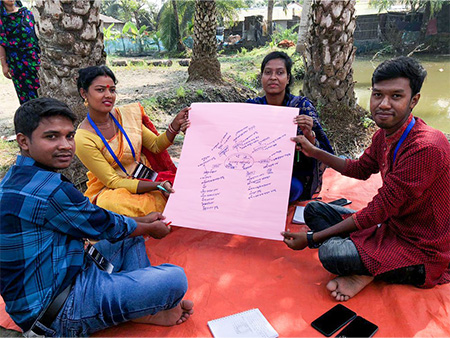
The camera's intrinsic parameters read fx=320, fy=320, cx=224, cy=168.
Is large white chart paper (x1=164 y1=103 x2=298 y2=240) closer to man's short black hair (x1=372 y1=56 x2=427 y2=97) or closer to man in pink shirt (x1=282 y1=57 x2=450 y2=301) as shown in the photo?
man in pink shirt (x1=282 y1=57 x2=450 y2=301)

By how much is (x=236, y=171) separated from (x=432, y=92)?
952cm

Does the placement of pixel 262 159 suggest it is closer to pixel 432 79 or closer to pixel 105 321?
pixel 105 321

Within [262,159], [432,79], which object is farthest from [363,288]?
[432,79]

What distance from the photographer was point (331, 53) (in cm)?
439

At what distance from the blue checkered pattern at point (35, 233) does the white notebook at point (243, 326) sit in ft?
2.55

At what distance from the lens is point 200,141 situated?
7.90 feet

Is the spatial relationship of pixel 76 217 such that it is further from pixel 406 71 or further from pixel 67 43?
pixel 67 43

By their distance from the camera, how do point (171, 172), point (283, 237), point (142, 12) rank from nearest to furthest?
point (283, 237) < point (171, 172) < point (142, 12)

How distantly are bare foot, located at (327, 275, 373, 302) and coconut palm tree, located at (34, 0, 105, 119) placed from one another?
298 centimetres

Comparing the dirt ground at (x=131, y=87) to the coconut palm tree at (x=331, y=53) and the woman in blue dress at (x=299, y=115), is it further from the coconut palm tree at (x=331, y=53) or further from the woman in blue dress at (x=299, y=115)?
the woman in blue dress at (x=299, y=115)

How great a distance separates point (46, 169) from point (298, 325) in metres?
1.47

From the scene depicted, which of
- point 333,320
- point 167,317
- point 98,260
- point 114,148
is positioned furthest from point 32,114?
point 333,320

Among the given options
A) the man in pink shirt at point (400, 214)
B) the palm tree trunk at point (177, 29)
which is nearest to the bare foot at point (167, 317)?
the man in pink shirt at point (400, 214)

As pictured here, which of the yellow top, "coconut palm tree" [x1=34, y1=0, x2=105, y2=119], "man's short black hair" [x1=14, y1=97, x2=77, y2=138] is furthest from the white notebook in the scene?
"coconut palm tree" [x1=34, y1=0, x2=105, y2=119]
